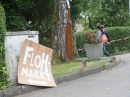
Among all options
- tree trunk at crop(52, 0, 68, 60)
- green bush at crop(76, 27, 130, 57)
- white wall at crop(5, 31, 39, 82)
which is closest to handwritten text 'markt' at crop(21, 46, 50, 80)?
white wall at crop(5, 31, 39, 82)

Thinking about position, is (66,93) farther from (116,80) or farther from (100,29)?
(100,29)

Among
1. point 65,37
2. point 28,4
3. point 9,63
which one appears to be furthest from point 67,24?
point 9,63

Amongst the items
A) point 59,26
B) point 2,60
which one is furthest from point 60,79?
point 59,26

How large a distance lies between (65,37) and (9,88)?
6.55m

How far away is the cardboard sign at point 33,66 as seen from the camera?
8.46 m

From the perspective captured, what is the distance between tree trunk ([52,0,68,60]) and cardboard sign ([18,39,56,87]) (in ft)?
13.8

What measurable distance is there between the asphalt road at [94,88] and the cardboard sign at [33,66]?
303 millimetres

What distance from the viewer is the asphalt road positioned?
25.2 ft

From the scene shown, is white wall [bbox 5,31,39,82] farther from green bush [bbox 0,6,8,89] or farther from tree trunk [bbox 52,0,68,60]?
tree trunk [bbox 52,0,68,60]

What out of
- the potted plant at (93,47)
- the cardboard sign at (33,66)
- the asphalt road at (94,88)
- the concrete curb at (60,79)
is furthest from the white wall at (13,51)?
the potted plant at (93,47)

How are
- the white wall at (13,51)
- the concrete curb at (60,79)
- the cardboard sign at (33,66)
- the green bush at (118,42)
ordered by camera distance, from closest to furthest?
the concrete curb at (60,79) → the white wall at (13,51) → the cardboard sign at (33,66) → the green bush at (118,42)

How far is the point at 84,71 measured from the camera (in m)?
10.7

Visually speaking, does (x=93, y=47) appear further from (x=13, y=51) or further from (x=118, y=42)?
(x=118, y=42)

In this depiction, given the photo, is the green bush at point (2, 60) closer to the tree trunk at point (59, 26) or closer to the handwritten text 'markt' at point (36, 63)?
the handwritten text 'markt' at point (36, 63)
